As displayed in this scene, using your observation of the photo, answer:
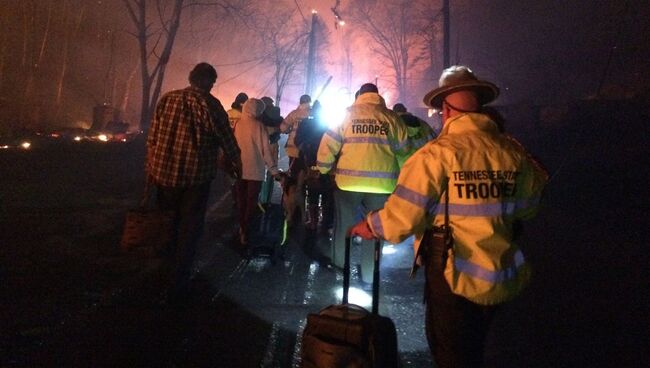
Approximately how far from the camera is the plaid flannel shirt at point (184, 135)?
389cm

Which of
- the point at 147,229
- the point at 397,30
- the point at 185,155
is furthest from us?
the point at 397,30

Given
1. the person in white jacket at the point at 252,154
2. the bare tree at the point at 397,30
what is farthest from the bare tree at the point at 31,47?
the bare tree at the point at 397,30

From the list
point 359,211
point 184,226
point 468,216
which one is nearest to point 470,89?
point 468,216

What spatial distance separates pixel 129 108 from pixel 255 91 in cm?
1910

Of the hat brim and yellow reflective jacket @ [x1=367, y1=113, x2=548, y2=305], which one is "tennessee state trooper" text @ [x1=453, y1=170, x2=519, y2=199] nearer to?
yellow reflective jacket @ [x1=367, y1=113, x2=548, y2=305]

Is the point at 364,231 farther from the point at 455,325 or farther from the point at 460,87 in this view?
the point at 460,87

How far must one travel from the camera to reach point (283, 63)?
42281 mm

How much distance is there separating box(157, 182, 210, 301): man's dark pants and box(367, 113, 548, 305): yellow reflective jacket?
241cm

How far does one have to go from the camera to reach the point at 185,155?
12.8 ft

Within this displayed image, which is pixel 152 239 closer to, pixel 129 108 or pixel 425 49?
pixel 129 108

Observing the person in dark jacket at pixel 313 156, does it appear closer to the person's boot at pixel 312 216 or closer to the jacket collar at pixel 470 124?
the person's boot at pixel 312 216

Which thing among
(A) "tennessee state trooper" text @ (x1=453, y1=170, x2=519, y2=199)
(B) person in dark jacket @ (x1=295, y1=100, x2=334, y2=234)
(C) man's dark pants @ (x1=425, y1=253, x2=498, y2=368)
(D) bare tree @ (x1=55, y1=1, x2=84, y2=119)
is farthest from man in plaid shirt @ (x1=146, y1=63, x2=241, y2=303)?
(D) bare tree @ (x1=55, y1=1, x2=84, y2=119)

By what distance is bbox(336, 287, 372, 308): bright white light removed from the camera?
4008 millimetres

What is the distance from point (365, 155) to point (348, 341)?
2443 mm
